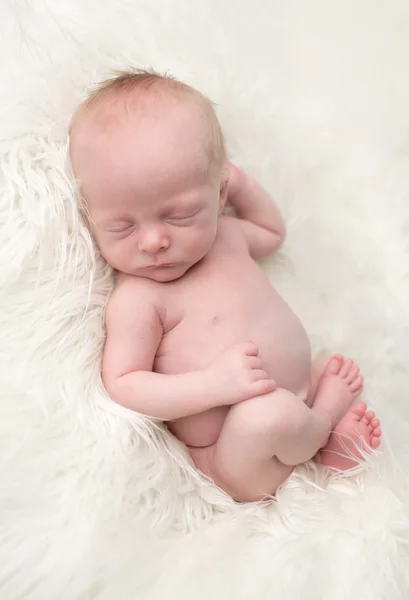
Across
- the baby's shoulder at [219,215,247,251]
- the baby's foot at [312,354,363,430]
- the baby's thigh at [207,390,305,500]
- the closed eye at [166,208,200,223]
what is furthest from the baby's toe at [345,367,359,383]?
the closed eye at [166,208,200,223]

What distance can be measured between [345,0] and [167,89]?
0.56 meters

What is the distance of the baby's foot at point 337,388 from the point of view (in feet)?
3.43

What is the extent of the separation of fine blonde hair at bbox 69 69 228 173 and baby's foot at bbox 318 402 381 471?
44 cm

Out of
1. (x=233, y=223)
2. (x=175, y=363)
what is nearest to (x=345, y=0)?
(x=233, y=223)

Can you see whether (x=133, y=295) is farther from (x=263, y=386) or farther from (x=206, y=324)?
(x=263, y=386)

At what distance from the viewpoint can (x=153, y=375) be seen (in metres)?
0.94

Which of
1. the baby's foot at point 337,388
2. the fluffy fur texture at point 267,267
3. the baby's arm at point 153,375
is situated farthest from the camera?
the baby's foot at point 337,388

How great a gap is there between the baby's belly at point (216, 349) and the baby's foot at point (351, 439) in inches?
3.8

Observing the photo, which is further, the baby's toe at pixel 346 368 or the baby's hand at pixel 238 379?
the baby's toe at pixel 346 368

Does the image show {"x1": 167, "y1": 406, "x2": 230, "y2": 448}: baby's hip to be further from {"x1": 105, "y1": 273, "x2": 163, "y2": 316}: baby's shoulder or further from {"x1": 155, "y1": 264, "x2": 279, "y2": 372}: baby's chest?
{"x1": 105, "y1": 273, "x2": 163, "y2": 316}: baby's shoulder

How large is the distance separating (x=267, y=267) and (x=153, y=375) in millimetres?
345

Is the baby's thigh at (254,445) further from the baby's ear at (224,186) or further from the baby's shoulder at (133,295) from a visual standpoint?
the baby's ear at (224,186)

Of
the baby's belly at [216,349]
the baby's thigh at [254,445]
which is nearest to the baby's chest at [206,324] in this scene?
the baby's belly at [216,349]

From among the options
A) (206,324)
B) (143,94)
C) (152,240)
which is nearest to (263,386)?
(206,324)
